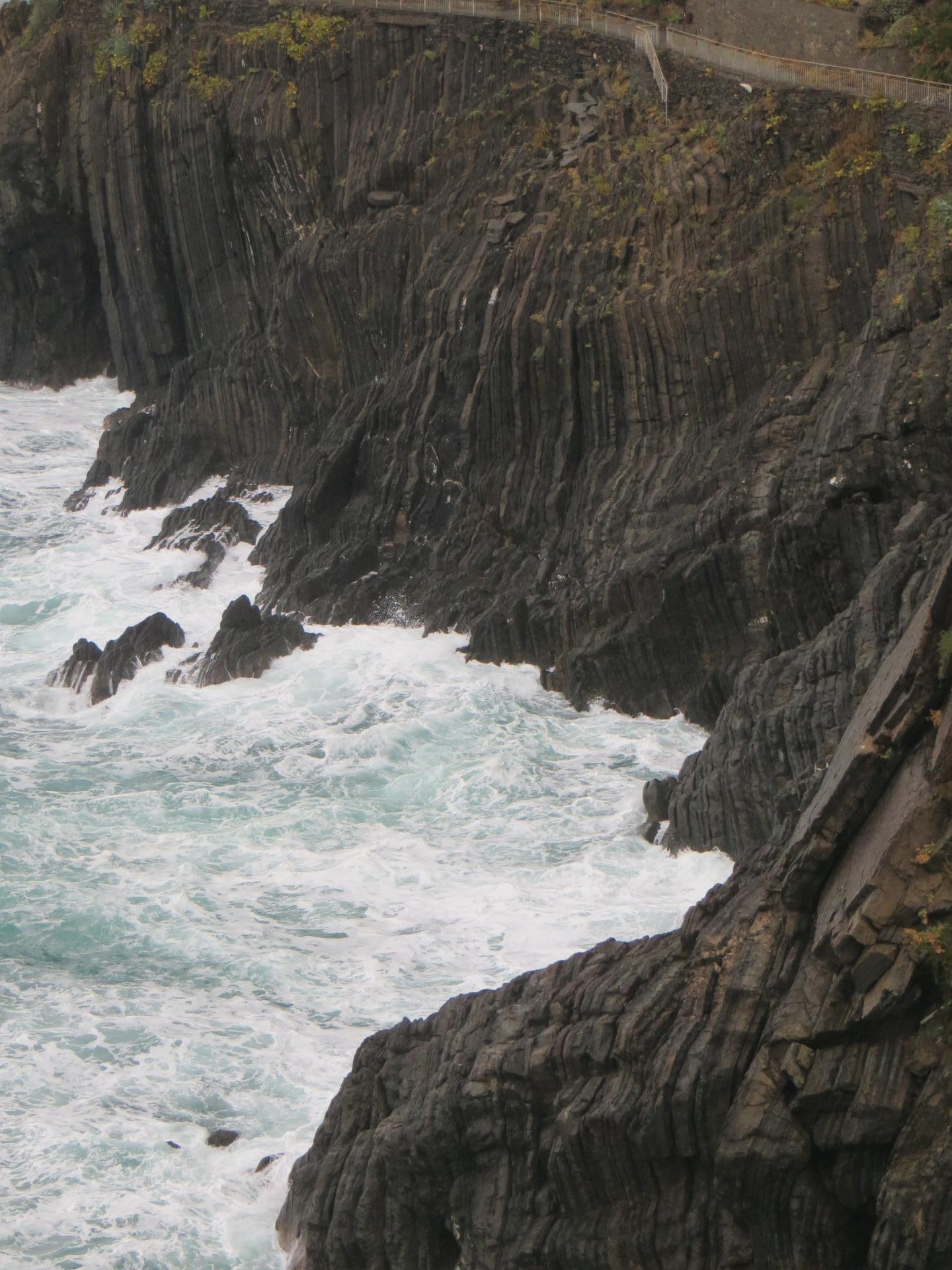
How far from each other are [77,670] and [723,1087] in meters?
23.4

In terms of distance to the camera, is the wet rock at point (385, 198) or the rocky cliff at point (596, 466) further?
the wet rock at point (385, 198)

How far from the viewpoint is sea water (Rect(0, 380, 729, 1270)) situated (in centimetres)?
1964

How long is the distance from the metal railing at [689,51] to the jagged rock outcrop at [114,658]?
593 inches

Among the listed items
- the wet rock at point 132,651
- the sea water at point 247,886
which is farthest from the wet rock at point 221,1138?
the wet rock at point 132,651

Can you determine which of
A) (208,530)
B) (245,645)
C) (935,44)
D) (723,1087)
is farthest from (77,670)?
(723,1087)

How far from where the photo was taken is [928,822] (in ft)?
48.4

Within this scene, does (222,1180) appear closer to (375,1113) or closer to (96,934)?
(375,1113)

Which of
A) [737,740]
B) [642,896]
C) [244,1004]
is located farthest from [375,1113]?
[737,740]

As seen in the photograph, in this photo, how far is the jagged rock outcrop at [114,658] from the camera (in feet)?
114

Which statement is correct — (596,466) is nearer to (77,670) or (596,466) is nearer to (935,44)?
(935,44)

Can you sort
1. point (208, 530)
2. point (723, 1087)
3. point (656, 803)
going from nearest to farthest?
point (723, 1087) → point (656, 803) → point (208, 530)

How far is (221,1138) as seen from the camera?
19.9 meters

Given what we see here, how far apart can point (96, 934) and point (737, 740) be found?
9.90 metres

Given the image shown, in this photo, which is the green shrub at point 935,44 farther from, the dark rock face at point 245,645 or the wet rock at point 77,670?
the wet rock at point 77,670
